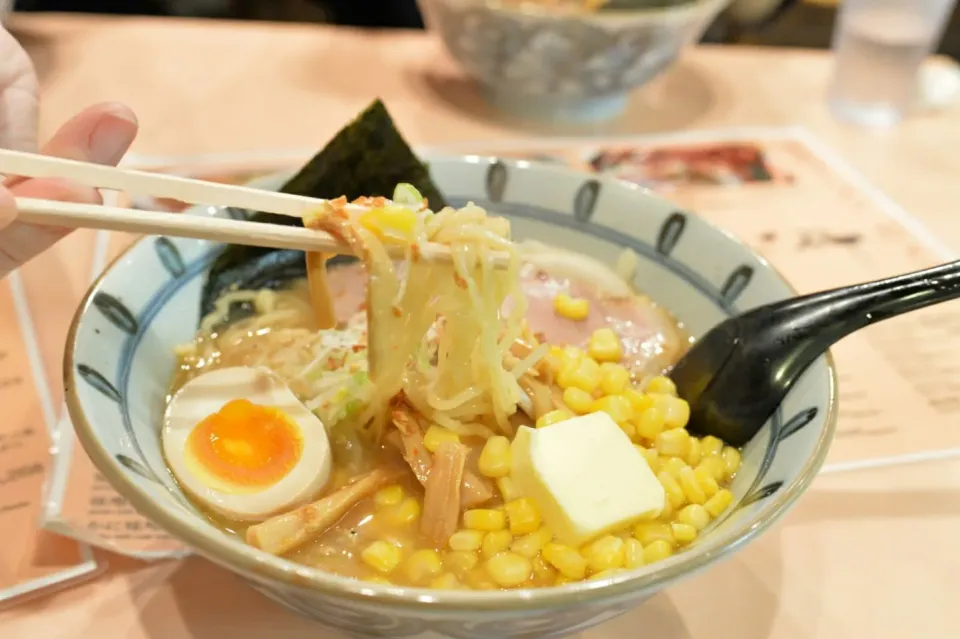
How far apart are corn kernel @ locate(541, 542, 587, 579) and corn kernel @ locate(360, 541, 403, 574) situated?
22cm

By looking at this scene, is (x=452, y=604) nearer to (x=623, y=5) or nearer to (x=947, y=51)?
(x=623, y=5)

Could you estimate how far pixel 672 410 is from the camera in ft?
4.31

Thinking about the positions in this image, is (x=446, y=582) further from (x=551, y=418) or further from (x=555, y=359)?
(x=555, y=359)

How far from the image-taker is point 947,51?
12.5ft

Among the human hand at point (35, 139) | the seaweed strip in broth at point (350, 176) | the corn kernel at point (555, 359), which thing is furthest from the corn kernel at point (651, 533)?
the human hand at point (35, 139)

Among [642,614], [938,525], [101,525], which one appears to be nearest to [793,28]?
[938,525]

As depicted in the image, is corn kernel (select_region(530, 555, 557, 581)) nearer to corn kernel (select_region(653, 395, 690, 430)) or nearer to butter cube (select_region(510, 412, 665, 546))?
butter cube (select_region(510, 412, 665, 546))

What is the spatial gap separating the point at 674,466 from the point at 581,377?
23 centimetres

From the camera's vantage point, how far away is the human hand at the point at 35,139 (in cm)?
116

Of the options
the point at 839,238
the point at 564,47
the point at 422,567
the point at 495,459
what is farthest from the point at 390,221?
the point at 839,238

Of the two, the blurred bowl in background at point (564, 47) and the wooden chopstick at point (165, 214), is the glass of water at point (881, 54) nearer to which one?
the blurred bowl in background at point (564, 47)

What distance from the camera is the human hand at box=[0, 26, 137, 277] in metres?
1.16

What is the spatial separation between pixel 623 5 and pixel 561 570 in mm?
1900

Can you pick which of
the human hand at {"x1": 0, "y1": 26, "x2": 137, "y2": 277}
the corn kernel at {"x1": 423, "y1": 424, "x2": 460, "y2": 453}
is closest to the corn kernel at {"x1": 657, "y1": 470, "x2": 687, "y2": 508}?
the corn kernel at {"x1": 423, "y1": 424, "x2": 460, "y2": 453}
